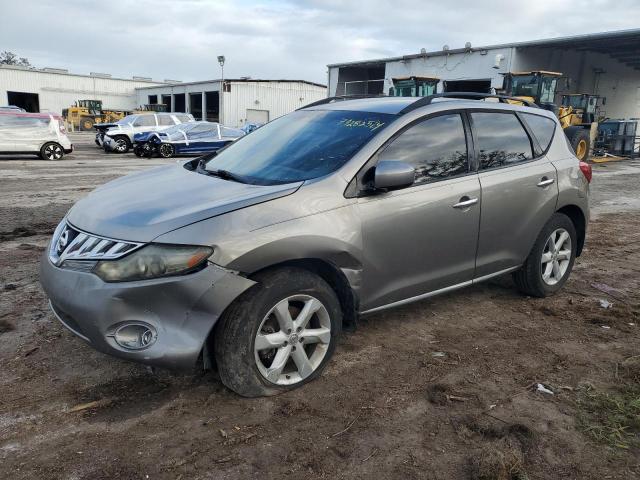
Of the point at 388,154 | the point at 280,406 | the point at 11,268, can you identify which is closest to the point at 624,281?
the point at 388,154

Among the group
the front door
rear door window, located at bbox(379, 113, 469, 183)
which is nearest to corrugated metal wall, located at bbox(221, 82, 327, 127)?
rear door window, located at bbox(379, 113, 469, 183)

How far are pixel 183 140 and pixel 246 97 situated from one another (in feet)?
79.0

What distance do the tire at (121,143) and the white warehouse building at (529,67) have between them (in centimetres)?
1062

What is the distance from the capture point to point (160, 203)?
9.68 feet

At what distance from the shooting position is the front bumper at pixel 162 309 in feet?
8.44

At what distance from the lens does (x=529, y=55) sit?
2581 cm

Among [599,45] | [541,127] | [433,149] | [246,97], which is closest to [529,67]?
[599,45]

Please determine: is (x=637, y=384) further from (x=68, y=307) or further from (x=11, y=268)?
(x=11, y=268)

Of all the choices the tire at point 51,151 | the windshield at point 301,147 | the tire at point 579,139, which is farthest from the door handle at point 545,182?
the tire at point 51,151

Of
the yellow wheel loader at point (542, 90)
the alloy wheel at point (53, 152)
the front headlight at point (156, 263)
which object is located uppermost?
the yellow wheel loader at point (542, 90)

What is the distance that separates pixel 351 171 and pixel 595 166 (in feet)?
61.5

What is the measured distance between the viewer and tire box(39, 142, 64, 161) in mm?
17938

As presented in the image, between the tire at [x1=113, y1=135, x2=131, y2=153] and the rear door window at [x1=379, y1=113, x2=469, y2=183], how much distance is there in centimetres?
2097

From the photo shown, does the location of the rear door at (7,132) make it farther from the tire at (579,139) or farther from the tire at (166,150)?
the tire at (579,139)
